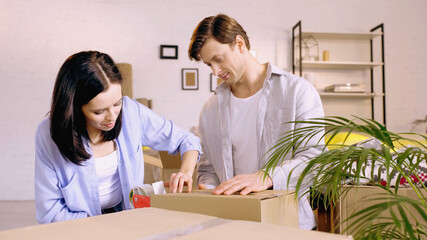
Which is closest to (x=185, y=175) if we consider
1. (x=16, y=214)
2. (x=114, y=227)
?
(x=114, y=227)

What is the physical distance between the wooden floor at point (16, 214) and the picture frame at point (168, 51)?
2378 mm

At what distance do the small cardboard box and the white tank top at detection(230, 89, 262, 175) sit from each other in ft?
2.17

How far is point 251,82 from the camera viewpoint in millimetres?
1596

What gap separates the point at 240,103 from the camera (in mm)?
1582

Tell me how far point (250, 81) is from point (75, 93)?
0.75 meters

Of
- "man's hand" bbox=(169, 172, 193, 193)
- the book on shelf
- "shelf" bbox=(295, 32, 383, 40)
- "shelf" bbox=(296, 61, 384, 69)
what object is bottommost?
"man's hand" bbox=(169, 172, 193, 193)

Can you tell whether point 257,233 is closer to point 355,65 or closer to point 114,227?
Answer: point 114,227

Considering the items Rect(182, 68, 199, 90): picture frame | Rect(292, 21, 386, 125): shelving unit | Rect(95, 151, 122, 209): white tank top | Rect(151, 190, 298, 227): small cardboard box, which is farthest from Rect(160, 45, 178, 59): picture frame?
Rect(151, 190, 298, 227): small cardboard box

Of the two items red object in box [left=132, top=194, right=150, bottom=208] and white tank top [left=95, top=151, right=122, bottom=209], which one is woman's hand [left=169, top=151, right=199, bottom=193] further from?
white tank top [left=95, top=151, right=122, bottom=209]

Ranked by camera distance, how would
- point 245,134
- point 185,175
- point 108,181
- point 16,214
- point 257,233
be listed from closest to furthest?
point 257,233 → point 185,175 → point 108,181 → point 245,134 → point 16,214

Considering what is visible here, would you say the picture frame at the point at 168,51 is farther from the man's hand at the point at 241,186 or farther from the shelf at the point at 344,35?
the man's hand at the point at 241,186

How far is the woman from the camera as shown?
3.99 ft

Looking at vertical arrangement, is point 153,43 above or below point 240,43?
above

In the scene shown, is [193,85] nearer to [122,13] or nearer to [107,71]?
[122,13]
